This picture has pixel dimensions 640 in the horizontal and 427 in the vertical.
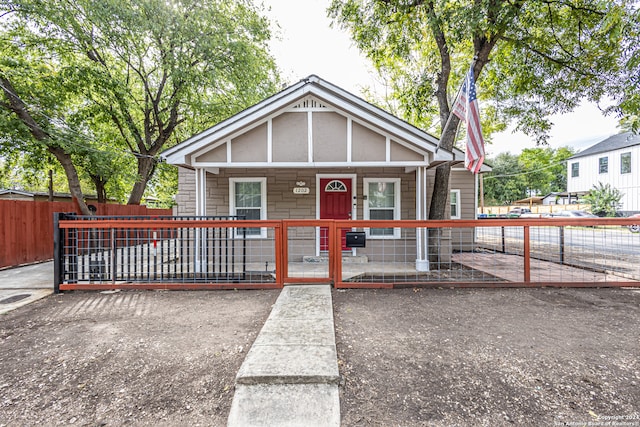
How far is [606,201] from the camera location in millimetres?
21000

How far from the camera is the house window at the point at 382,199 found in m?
7.41

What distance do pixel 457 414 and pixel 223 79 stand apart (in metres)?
14.3

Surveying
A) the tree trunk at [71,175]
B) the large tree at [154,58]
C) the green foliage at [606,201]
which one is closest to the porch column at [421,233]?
the large tree at [154,58]

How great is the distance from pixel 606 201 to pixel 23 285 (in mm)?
31317

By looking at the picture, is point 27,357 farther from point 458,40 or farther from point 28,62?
point 28,62

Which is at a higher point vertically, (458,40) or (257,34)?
(257,34)

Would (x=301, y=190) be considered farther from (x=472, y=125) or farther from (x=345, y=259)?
(x=472, y=125)

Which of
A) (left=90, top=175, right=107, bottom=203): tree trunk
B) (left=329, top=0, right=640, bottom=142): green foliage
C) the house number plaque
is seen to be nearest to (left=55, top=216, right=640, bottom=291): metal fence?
the house number plaque

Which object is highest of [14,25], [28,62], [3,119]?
[14,25]

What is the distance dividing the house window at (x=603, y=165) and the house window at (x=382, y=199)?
27.6 metres

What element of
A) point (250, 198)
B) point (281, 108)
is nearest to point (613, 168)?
point (281, 108)

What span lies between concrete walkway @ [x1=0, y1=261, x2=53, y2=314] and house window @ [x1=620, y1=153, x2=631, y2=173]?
1303 inches

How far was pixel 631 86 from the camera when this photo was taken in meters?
6.41

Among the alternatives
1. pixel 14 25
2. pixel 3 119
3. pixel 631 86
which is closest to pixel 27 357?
pixel 3 119
